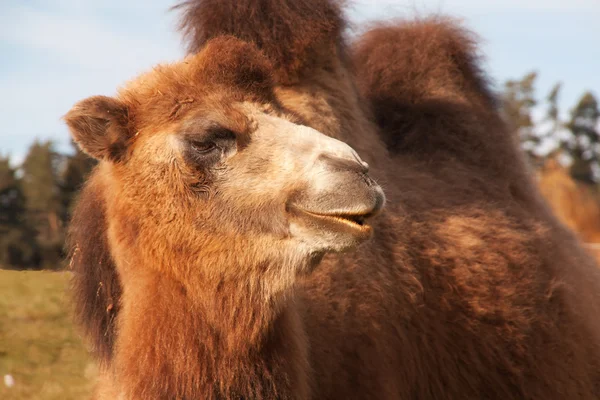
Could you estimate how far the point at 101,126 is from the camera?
3.76m

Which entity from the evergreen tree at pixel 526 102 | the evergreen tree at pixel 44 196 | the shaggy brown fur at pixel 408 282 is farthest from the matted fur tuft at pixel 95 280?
the evergreen tree at pixel 526 102

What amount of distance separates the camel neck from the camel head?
0.18 meters

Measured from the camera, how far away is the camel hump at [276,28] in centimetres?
510

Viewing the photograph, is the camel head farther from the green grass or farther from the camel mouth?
the green grass

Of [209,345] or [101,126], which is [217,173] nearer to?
[101,126]

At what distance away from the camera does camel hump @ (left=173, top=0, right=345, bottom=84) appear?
5.10 metres

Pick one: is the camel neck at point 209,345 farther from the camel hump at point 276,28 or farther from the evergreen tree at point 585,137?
the evergreen tree at point 585,137

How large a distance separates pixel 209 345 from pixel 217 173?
78 centimetres

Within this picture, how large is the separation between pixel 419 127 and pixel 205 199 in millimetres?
2648

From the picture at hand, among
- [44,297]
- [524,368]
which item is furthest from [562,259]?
[44,297]

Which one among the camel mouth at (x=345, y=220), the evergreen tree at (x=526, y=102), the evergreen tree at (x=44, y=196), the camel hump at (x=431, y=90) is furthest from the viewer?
the evergreen tree at (x=526, y=102)

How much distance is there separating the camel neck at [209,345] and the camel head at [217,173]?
177 mm

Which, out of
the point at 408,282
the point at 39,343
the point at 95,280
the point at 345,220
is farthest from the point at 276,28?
the point at 39,343

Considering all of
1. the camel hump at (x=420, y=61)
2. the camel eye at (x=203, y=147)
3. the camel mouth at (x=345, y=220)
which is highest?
the camel eye at (x=203, y=147)
